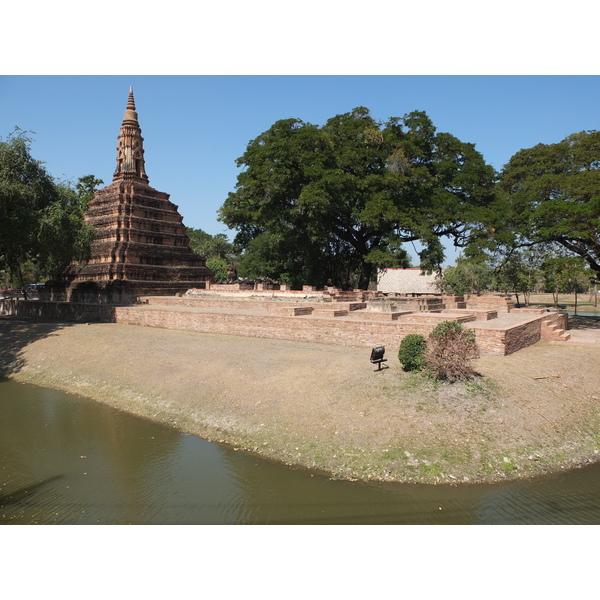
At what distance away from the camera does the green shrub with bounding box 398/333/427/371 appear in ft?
33.5

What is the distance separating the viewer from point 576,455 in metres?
8.02

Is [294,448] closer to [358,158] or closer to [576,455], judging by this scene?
[576,455]

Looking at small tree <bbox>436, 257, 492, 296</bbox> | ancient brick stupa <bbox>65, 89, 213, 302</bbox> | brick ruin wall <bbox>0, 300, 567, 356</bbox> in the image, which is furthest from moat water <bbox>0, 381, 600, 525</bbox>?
small tree <bbox>436, 257, 492, 296</bbox>

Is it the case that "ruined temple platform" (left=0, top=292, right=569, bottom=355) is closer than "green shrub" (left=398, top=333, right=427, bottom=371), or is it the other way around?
"green shrub" (left=398, top=333, right=427, bottom=371)

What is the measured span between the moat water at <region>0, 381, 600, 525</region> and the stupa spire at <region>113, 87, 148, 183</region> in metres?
24.9

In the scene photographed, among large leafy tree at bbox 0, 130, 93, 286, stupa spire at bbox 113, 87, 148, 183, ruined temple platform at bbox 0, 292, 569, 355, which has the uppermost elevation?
stupa spire at bbox 113, 87, 148, 183

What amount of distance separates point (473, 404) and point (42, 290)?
94.6ft

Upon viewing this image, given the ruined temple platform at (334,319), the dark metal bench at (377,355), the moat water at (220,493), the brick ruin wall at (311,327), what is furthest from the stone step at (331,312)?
the moat water at (220,493)

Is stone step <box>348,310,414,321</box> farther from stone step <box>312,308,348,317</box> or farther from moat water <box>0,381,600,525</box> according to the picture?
moat water <box>0,381,600,525</box>

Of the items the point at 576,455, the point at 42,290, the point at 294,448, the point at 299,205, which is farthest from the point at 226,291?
the point at 576,455

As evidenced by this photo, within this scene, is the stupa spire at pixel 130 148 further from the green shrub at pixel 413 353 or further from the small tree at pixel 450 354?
the small tree at pixel 450 354

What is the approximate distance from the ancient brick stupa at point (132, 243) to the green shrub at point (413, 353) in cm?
1934

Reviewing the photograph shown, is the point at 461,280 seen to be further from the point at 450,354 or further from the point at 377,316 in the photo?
the point at 450,354

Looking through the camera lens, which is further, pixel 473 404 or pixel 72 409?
pixel 72 409
